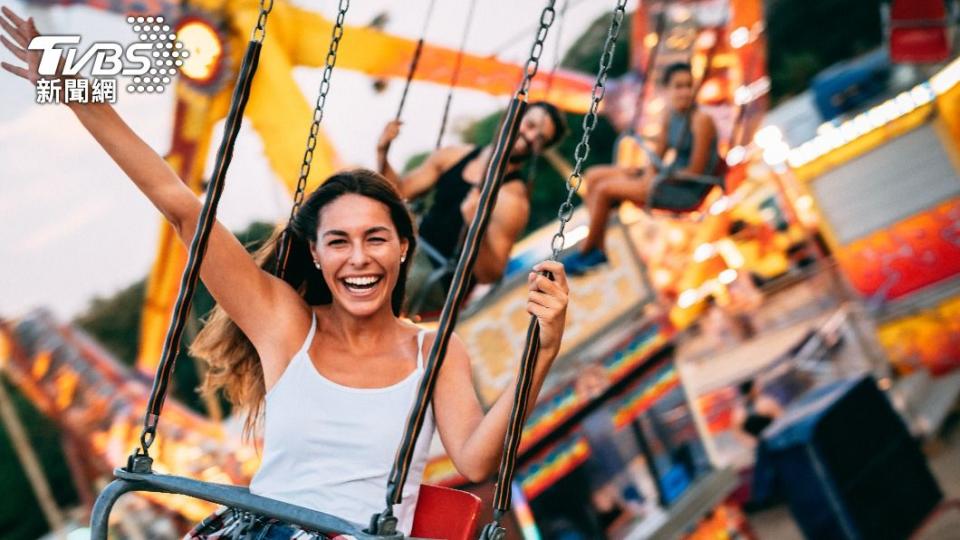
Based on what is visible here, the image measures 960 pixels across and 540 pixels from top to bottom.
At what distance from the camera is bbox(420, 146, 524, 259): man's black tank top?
307 cm

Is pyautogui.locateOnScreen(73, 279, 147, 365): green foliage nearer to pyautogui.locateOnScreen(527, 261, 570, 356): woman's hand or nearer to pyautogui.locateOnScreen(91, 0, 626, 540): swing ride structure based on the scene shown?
pyautogui.locateOnScreen(91, 0, 626, 540): swing ride structure

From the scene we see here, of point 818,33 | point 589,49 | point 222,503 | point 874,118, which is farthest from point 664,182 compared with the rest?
point 818,33

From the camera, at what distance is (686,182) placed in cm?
367

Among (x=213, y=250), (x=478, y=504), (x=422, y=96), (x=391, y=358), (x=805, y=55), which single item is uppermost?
(x=805, y=55)

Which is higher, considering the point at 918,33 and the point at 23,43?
the point at 918,33

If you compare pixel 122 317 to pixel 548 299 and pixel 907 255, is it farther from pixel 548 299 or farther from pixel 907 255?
pixel 907 255

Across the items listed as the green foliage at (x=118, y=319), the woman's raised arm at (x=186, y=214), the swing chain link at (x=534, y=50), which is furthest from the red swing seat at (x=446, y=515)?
the green foliage at (x=118, y=319)

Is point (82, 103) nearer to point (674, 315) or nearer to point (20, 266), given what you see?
point (20, 266)

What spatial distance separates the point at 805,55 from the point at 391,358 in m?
6.06

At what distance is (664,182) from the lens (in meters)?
3.64

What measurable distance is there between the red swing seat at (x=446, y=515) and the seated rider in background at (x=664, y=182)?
8.06 ft

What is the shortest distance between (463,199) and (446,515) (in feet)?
6.43

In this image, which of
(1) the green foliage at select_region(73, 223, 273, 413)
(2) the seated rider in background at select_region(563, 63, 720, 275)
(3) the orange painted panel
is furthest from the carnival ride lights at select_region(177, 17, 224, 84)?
(3) the orange painted panel

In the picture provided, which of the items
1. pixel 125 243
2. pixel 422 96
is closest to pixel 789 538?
pixel 422 96
